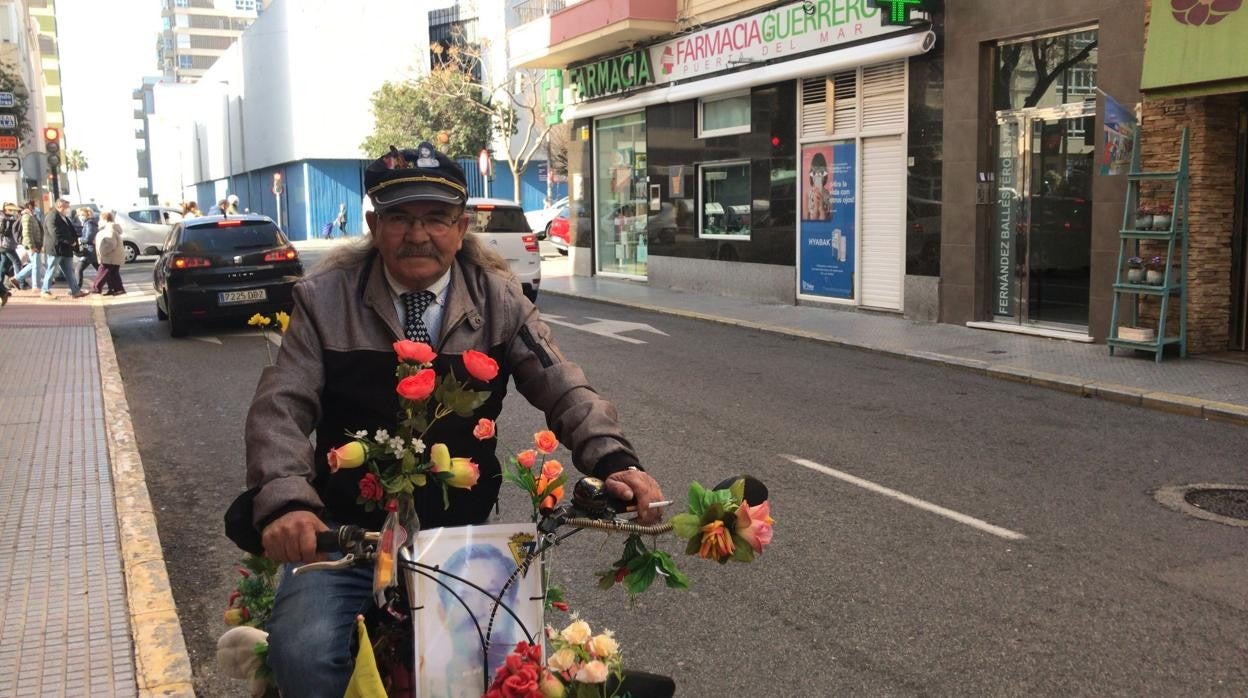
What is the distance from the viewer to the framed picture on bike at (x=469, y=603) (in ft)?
6.84

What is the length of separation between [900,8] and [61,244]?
15.6m

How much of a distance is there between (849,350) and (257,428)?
1120cm

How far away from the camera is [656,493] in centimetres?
240

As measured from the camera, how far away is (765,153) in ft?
59.4

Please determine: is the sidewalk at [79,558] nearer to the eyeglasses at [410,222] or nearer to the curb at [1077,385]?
the eyeglasses at [410,222]

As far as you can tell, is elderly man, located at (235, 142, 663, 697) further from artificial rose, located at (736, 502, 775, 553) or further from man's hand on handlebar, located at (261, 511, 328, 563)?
artificial rose, located at (736, 502, 775, 553)

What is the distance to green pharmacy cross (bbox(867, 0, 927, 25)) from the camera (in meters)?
14.0

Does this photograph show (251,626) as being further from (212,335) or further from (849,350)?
(212,335)

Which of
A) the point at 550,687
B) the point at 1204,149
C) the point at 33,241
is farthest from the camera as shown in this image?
the point at 33,241

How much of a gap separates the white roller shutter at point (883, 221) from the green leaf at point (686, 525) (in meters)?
13.8

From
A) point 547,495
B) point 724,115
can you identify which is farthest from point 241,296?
point 547,495

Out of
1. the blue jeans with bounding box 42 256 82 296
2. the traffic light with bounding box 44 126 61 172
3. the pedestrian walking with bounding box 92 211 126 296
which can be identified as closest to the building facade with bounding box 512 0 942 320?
the pedestrian walking with bounding box 92 211 126 296

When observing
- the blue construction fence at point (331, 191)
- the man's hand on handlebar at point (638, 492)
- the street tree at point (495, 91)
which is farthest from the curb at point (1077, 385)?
the blue construction fence at point (331, 191)

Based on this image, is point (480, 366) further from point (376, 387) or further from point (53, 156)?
point (53, 156)
